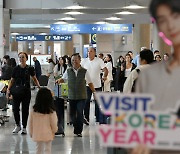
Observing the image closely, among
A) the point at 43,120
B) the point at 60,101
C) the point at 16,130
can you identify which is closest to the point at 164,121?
the point at 43,120

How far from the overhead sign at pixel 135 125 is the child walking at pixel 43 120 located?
196 inches

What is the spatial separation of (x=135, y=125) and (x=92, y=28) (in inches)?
1298

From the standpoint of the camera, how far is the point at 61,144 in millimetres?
10359

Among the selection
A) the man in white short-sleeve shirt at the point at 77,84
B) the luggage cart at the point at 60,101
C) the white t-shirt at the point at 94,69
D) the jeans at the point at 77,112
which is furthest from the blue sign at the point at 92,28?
the man in white short-sleeve shirt at the point at 77,84

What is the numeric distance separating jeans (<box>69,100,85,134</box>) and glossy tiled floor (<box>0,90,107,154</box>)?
0.21 metres

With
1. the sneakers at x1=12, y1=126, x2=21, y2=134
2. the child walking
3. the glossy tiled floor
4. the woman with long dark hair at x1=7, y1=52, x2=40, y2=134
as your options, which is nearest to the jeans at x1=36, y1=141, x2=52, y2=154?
the child walking

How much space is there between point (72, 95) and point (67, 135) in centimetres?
103

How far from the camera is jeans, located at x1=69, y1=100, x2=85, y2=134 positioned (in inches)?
440

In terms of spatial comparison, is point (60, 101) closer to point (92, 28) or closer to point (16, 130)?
point (16, 130)

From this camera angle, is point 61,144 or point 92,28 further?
point 92,28

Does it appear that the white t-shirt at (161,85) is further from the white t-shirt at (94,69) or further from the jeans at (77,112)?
the white t-shirt at (94,69)

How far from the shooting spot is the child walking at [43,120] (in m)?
7.71

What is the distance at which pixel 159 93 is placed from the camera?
289cm

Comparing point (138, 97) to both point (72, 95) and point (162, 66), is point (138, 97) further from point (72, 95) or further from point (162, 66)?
point (72, 95)
